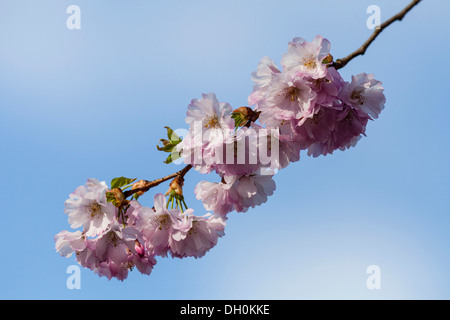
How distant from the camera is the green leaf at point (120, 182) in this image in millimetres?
2195

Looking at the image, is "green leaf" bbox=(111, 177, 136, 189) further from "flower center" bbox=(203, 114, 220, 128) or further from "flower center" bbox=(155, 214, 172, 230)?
"flower center" bbox=(203, 114, 220, 128)

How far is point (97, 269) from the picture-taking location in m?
2.43

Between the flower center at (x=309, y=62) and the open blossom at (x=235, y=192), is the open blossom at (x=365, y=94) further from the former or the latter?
the open blossom at (x=235, y=192)

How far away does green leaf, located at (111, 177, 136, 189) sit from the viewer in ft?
7.20

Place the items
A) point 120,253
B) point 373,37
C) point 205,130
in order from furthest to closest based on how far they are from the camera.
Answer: point 120,253
point 205,130
point 373,37

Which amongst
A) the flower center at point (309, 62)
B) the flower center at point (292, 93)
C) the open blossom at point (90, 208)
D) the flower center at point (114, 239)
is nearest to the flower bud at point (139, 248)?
the flower center at point (114, 239)

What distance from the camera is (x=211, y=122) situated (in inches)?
76.9

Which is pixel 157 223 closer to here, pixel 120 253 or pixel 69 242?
pixel 120 253

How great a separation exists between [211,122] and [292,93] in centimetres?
40

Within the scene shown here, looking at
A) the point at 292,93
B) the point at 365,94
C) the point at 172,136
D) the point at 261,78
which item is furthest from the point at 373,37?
the point at 172,136

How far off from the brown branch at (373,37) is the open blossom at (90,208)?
4.15 feet

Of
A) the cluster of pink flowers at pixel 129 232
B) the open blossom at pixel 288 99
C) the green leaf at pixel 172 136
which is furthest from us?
the green leaf at pixel 172 136

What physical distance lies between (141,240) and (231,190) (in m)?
0.54

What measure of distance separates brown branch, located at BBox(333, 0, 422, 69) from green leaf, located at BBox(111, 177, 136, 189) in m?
1.19
